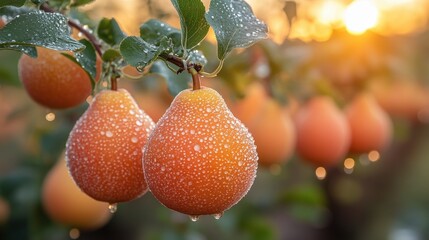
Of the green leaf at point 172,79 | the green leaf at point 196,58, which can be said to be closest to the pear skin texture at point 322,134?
the green leaf at point 172,79

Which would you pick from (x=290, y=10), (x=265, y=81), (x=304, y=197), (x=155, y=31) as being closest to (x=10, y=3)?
(x=155, y=31)

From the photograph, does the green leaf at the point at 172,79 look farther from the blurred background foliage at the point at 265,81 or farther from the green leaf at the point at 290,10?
the green leaf at the point at 290,10

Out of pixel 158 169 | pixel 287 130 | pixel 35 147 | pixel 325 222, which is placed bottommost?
pixel 325 222

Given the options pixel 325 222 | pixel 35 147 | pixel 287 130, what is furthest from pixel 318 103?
pixel 325 222

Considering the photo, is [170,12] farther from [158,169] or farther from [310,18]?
[158,169]

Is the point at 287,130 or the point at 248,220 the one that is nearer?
the point at 287,130

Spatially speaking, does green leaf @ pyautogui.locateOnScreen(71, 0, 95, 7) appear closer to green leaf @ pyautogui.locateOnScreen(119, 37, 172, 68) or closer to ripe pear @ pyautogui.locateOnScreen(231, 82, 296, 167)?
A: green leaf @ pyautogui.locateOnScreen(119, 37, 172, 68)

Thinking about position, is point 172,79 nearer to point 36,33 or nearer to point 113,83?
point 113,83
